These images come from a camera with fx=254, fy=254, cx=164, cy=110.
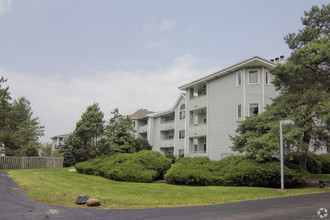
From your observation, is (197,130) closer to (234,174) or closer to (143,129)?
(234,174)

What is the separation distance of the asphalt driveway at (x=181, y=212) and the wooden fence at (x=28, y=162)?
22724 millimetres

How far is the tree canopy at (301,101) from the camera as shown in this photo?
1566cm

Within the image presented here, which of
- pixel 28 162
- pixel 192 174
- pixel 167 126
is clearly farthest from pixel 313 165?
pixel 28 162

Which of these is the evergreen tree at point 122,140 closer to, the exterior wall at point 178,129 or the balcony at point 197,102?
the balcony at point 197,102

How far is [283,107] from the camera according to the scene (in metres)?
17.2

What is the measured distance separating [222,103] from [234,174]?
13.6 m

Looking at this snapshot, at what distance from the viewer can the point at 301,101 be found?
16500 mm

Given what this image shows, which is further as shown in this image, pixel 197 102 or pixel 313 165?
pixel 197 102

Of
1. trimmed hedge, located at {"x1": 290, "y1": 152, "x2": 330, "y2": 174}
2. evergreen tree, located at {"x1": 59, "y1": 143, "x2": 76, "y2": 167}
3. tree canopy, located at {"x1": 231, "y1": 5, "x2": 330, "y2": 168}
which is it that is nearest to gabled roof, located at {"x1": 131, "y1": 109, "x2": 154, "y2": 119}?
evergreen tree, located at {"x1": 59, "y1": 143, "x2": 76, "y2": 167}

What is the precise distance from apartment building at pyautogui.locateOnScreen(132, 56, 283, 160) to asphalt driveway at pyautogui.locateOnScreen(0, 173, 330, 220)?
1314cm

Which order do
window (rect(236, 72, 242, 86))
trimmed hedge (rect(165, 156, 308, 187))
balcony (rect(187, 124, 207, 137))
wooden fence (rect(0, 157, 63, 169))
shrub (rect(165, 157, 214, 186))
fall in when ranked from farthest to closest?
balcony (rect(187, 124, 207, 137)) < wooden fence (rect(0, 157, 63, 169)) < window (rect(236, 72, 242, 86)) < shrub (rect(165, 157, 214, 186)) < trimmed hedge (rect(165, 156, 308, 187))

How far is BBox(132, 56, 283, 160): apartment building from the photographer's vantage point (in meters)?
24.8

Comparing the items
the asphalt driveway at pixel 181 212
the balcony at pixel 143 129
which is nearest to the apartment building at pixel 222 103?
the balcony at pixel 143 129

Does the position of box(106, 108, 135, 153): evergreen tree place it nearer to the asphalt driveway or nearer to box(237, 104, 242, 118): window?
box(237, 104, 242, 118): window
